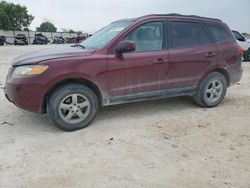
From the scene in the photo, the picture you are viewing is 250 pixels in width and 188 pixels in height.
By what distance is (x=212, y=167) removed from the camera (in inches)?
129

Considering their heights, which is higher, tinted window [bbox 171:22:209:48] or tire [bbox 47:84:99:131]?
tinted window [bbox 171:22:209:48]

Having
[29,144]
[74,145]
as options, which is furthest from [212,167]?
[29,144]

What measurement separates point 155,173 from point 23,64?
2482mm

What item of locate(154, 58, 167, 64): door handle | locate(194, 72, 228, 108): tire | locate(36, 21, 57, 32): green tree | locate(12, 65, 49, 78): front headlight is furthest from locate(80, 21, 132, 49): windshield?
locate(36, 21, 57, 32): green tree

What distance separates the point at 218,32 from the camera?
5.66m

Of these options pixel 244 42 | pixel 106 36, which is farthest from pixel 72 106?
pixel 244 42

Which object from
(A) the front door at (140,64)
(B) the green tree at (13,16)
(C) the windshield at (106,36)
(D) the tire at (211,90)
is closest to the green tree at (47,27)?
(B) the green tree at (13,16)

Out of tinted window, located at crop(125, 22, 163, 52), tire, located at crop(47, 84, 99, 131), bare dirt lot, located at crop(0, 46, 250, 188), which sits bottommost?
bare dirt lot, located at crop(0, 46, 250, 188)

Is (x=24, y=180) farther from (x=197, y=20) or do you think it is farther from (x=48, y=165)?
(x=197, y=20)

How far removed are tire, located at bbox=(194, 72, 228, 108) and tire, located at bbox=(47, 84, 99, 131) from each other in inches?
84.6

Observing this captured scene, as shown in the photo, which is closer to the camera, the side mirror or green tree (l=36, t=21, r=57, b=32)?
the side mirror

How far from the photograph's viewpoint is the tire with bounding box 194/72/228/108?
5.44 m

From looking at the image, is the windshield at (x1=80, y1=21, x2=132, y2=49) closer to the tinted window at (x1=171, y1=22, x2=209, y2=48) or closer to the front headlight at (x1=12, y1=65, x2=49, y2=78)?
the tinted window at (x1=171, y1=22, x2=209, y2=48)

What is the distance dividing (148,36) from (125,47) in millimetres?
654
